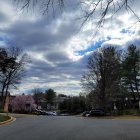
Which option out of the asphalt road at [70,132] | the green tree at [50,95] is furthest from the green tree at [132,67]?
the green tree at [50,95]

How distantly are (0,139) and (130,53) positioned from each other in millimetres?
71997

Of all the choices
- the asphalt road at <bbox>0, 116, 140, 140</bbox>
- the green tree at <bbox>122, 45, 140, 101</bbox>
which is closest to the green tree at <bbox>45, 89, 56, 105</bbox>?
the green tree at <bbox>122, 45, 140, 101</bbox>

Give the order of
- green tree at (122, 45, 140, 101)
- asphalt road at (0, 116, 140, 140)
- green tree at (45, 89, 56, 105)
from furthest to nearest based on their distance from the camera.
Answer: green tree at (45, 89, 56, 105), green tree at (122, 45, 140, 101), asphalt road at (0, 116, 140, 140)

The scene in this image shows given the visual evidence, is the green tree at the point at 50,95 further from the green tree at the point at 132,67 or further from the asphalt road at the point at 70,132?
the asphalt road at the point at 70,132

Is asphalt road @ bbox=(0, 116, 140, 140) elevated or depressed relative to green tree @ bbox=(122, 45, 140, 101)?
depressed

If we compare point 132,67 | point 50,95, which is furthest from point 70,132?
point 50,95

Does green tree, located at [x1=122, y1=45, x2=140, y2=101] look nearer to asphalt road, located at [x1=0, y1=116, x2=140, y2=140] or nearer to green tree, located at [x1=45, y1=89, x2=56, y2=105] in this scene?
asphalt road, located at [x1=0, y1=116, x2=140, y2=140]

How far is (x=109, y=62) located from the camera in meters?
70.6

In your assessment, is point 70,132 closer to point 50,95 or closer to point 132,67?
point 132,67

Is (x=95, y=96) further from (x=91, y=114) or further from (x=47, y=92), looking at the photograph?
(x=47, y=92)

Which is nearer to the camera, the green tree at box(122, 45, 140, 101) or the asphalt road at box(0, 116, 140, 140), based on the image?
the asphalt road at box(0, 116, 140, 140)

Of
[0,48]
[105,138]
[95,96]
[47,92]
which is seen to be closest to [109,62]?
[95,96]

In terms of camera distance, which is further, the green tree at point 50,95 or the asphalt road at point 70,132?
the green tree at point 50,95

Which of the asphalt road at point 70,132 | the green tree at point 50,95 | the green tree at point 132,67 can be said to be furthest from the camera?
the green tree at point 50,95
